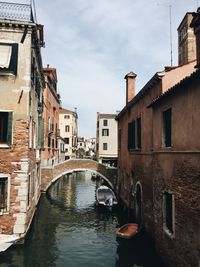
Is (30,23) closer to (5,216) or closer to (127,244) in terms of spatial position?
(5,216)

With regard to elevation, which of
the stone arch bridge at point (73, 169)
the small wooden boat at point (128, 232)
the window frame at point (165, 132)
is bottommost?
the small wooden boat at point (128, 232)

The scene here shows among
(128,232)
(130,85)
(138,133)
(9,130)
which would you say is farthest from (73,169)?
(9,130)

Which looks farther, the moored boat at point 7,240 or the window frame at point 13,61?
the window frame at point 13,61

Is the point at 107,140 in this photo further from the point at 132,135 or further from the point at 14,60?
the point at 14,60

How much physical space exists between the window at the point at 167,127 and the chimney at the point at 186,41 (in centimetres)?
608

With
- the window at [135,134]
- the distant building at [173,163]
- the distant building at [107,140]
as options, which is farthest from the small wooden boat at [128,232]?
the distant building at [107,140]

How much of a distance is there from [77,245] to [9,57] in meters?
9.03

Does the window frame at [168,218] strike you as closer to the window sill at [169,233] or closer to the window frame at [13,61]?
the window sill at [169,233]

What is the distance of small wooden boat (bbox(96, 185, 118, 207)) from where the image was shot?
2147 centimetres

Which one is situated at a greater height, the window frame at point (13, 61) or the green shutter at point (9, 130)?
the window frame at point (13, 61)

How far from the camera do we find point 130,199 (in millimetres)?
18938

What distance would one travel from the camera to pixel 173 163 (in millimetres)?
9398

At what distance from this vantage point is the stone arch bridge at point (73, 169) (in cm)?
2574

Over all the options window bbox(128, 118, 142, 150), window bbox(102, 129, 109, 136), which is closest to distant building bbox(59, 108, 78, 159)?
window bbox(102, 129, 109, 136)
